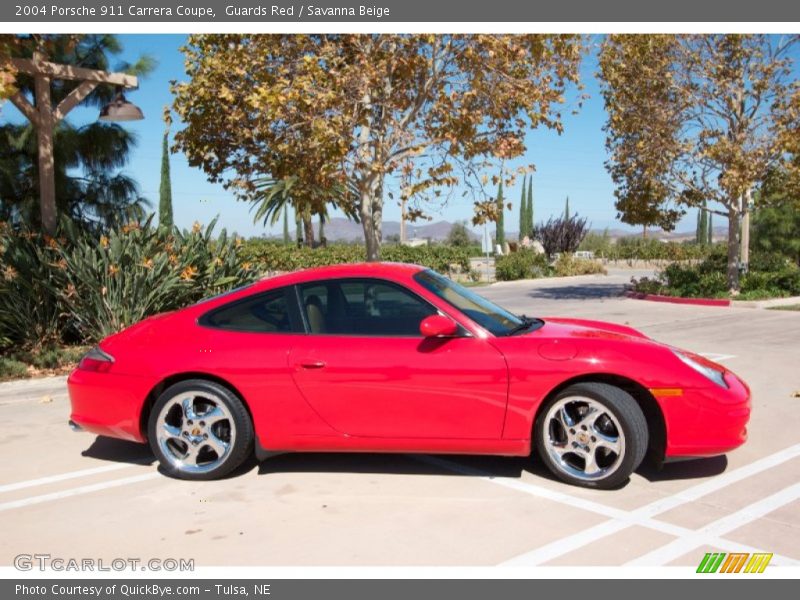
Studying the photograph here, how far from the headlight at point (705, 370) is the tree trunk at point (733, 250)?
15763 millimetres

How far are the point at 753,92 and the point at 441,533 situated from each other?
17572 mm

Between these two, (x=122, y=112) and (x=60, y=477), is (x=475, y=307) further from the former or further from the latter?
(x=122, y=112)

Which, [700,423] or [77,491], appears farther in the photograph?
[77,491]

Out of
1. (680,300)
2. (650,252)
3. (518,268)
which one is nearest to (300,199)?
(680,300)

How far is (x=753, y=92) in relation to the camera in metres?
18.1

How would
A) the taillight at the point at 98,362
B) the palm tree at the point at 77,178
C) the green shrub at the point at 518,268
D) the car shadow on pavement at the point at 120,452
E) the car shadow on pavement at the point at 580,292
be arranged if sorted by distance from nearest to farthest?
the taillight at the point at 98,362 < the car shadow on pavement at the point at 120,452 < the palm tree at the point at 77,178 < the car shadow on pavement at the point at 580,292 < the green shrub at the point at 518,268

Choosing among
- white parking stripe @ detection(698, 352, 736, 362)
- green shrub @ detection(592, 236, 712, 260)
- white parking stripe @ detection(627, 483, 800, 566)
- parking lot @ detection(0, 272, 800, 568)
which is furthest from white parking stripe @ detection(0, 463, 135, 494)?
green shrub @ detection(592, 236, 712, 260)

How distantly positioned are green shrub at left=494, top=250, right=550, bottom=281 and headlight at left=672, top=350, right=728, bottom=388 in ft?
88.9

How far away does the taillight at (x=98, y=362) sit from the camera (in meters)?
5.02

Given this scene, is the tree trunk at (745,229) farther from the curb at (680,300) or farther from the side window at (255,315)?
the side window at (255,315)

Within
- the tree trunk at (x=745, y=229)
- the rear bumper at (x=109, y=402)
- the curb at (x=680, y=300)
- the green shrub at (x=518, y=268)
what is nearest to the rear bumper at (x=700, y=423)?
the rear bumper at (x=109, y=402)

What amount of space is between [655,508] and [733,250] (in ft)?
54.9

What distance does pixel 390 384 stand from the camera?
4.57 metres
